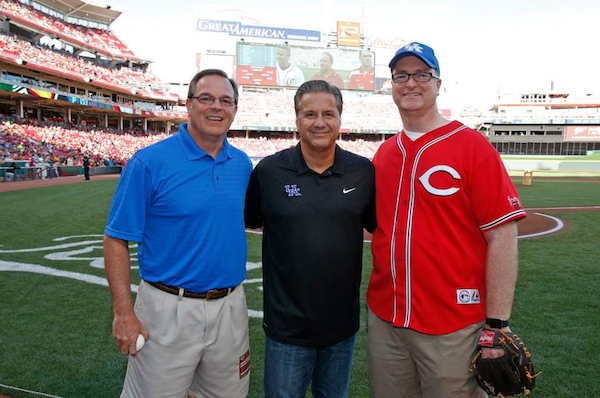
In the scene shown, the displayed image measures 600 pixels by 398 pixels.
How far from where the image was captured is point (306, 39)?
6316 centimetres

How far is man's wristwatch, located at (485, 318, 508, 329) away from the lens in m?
2.35

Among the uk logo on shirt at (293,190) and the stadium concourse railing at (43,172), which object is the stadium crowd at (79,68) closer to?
the stadium concourse railing at (43,172)

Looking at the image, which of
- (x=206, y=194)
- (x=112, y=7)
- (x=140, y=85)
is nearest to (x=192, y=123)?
(x=206, y=194)

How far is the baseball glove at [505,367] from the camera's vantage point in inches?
91.7

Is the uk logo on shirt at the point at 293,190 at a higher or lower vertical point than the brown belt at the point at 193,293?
higher

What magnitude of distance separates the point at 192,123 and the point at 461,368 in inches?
84.0

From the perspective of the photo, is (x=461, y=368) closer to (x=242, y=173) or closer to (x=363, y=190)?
(x=363, y=190)

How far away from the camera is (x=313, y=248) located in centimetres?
261


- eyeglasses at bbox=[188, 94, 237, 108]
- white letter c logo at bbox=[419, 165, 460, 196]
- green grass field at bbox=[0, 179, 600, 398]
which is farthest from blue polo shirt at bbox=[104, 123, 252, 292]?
green grass field at bbox=[0, 179, 600, 398]

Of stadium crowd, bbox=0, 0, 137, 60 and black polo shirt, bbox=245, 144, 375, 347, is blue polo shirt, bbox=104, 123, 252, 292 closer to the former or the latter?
black polo shirt, bbox=245, 144, 375, 347

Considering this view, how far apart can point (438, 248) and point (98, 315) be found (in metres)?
4.57

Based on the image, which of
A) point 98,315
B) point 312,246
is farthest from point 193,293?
point 98,315

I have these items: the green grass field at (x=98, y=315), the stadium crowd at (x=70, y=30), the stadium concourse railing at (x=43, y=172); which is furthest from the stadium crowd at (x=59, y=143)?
the green grass field at (x=98, y=315)

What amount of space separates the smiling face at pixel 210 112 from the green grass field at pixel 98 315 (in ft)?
7.93
